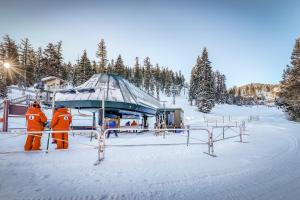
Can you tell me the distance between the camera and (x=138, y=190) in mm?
3809

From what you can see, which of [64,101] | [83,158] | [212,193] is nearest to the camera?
[212,193]

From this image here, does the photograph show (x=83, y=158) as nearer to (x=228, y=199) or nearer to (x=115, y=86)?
(x=228, y=199)

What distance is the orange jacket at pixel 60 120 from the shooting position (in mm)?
7664

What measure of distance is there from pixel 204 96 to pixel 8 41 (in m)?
51.3

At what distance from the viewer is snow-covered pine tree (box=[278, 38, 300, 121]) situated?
98.3ft

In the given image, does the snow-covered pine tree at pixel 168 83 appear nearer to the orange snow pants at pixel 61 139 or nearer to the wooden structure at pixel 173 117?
the wooden structure at pixel 173 117

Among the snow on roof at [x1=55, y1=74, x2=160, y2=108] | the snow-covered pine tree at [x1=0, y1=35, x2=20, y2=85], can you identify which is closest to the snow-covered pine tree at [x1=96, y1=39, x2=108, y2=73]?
the snow-covered pine tree at [x1=0, y1=35, x2=20, y2=85]

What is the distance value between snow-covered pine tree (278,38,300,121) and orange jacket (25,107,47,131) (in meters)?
34.4

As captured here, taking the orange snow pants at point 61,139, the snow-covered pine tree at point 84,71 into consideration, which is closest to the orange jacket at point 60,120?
the orange snow pants at point 61,139

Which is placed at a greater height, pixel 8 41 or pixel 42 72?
pixel 8 41

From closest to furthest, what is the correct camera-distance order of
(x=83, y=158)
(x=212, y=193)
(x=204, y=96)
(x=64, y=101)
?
1. (x=212, y=193)
2. (x=83, y=158)
3. (x=64, y=101)
4. (x=204, y=96)

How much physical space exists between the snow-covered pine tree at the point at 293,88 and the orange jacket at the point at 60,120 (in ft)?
110

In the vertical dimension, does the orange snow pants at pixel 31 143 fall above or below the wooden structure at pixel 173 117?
below

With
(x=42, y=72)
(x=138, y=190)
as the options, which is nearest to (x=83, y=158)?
(x=138, y=190)
